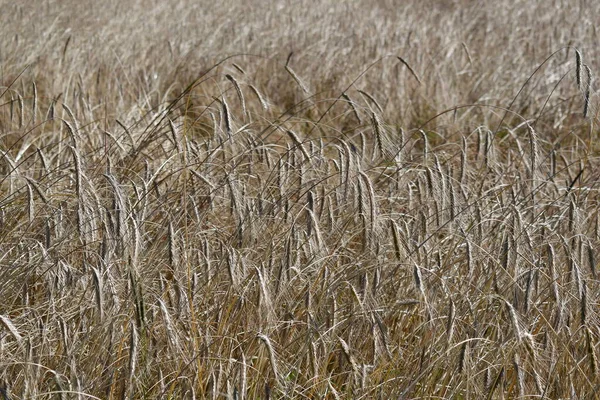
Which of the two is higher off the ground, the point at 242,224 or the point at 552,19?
the point at 242,224

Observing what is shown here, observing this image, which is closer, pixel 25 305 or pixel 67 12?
pixel 25 305

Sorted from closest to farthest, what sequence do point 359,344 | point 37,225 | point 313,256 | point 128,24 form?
point 359,344, point 313,256, point 37,225, point 128,24

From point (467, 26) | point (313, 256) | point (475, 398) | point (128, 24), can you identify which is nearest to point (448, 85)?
point (467, 26)

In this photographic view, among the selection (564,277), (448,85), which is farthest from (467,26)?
(564,277)

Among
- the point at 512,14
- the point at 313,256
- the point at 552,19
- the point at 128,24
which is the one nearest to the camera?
the point at 313,256

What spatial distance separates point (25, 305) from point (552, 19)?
17.8 ft

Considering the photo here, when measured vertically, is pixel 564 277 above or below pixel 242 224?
below

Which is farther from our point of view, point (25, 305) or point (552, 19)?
point (552, 19)

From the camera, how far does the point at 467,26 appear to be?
7059 millimetres

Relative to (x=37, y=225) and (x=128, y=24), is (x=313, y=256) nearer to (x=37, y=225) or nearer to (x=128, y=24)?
(x=37, y=225)

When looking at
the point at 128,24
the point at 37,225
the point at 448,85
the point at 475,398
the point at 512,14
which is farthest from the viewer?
the point at 512,14

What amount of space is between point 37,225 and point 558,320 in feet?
5.00

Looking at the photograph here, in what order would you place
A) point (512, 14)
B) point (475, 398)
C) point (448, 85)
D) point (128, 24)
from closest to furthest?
point (475, 398), point (448, 85), point (128, 24), point (512, 14)

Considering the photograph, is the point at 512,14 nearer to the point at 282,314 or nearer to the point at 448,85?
the point at 448,85
